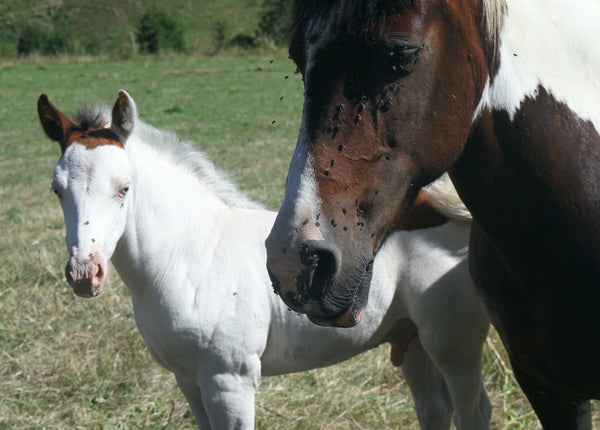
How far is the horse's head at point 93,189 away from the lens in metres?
2.64

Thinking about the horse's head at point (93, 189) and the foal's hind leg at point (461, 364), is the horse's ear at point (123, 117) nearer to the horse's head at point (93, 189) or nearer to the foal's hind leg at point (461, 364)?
the horse's head at point (93, 189)

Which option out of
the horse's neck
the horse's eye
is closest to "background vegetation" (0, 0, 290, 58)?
the horse's neck

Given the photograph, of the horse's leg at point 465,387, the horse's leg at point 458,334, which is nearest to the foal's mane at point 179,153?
the horse's leg at point 458,334

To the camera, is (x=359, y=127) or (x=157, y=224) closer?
(x=359, y=127)

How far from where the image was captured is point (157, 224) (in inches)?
118

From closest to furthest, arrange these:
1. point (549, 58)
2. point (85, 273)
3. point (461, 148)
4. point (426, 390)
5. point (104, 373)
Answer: point (461, 148) → point (549, 58) → point (85, 273) → point (426, 390) → point (104, 373)

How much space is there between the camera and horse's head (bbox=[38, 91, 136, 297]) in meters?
2.64

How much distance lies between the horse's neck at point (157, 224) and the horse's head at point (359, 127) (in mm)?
1542

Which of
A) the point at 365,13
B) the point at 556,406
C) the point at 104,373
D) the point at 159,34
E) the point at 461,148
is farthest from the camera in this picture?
the point at 159,34

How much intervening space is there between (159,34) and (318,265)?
36.4 metres

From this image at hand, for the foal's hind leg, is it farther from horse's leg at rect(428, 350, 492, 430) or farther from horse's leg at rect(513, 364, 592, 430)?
horse's leg at rect(513, 364, 592, 430)

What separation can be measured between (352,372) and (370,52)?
280 cm

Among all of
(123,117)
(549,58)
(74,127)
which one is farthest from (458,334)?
(74,127)

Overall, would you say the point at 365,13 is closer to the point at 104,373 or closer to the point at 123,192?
the point at 123,192
